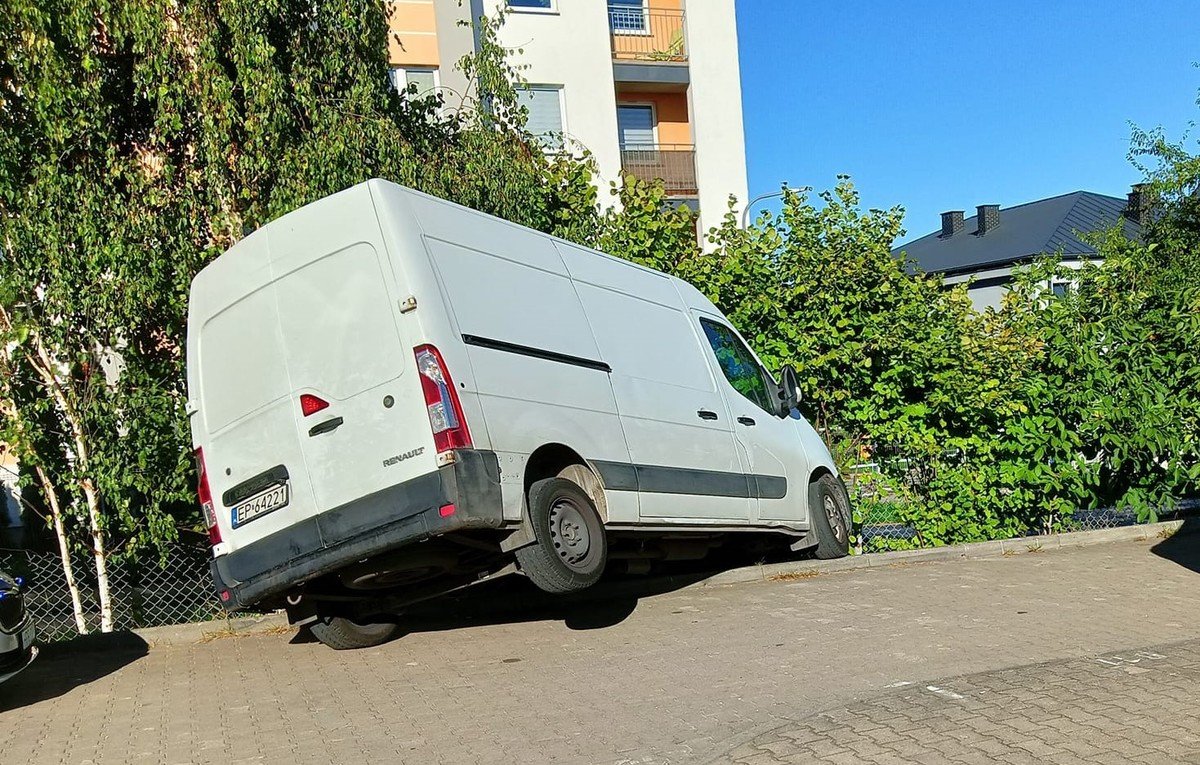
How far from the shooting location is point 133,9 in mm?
9227

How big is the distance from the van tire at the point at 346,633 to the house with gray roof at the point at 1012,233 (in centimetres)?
3959

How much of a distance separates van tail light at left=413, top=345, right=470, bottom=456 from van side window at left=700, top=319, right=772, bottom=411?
3.59 metres

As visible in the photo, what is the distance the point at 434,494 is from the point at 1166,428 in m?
9.04

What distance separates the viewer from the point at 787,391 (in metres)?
10.1

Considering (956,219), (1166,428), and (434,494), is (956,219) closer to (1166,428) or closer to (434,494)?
(1166,428)

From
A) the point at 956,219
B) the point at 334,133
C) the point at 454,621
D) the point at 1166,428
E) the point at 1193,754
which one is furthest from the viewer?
the point at 956,219

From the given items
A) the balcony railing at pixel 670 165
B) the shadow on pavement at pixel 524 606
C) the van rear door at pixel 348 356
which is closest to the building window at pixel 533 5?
the balcony railing at pixel 670 165

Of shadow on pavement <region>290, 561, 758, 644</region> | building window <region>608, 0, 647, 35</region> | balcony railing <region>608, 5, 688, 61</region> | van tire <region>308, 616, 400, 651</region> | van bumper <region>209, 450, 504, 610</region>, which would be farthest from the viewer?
building window <region>608, 0, 647, 35</region>

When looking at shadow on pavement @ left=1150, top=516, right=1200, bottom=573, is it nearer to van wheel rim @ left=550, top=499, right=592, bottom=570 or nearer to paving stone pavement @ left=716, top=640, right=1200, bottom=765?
paving stone pavement @ left=716, top=640, right=1200, bottom=765

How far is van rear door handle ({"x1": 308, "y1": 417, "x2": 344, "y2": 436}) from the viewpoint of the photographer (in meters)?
6.45

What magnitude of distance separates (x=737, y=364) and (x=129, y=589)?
5329mm

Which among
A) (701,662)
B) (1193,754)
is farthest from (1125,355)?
(1193,754)

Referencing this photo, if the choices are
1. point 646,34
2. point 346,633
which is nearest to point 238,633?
point 346,633

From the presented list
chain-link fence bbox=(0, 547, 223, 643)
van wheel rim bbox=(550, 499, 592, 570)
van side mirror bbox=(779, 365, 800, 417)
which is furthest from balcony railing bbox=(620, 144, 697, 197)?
van wheel rim bbox=(550, 499, 592, 570)
